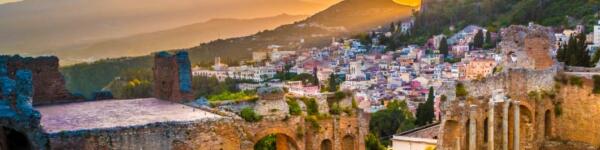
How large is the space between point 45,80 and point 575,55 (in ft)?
92.1

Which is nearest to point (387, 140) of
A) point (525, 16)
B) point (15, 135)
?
point (15, 135)

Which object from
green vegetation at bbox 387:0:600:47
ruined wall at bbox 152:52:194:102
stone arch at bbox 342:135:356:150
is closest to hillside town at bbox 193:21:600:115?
green vegetation at bbox 387:0:600:47

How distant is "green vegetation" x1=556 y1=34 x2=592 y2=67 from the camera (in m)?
34.4

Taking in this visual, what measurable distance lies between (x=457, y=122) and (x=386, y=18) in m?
123

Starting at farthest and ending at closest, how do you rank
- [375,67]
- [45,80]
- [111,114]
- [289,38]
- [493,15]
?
[289,38] < [493,15] < [375,67] < [45,80] < [111,114]

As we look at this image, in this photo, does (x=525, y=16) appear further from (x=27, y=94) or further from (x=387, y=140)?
(x=27, y=94)

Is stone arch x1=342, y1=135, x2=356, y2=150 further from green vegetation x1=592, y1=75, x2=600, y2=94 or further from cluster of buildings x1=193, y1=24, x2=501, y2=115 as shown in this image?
cluster of buildings x1=193, y1=24, x2=501, y2=115

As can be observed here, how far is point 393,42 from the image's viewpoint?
11288cm

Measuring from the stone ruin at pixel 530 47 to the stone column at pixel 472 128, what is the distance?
418 centimetres

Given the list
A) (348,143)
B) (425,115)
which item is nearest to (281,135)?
(348,143)

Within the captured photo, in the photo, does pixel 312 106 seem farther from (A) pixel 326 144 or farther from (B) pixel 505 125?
(B) pixel 505 125

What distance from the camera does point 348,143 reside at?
800 inches

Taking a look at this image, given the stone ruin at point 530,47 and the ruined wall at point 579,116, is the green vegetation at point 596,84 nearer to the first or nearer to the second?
the ruined wall at point 579,116

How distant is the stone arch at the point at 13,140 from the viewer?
11.8 m
